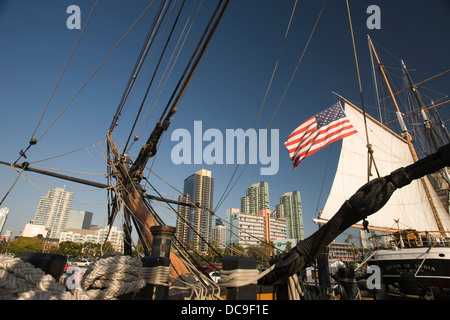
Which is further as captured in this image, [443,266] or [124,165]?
[443,266]

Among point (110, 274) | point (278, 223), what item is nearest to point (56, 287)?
point (110, 274)

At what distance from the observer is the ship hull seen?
11039 mm

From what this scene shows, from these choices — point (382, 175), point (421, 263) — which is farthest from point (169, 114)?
point (382, 175)

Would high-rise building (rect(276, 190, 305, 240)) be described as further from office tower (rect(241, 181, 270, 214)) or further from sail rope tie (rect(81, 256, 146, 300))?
sail rope tie (rect(81, 256, 146, 300))

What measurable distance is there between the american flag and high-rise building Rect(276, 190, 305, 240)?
170996 mm

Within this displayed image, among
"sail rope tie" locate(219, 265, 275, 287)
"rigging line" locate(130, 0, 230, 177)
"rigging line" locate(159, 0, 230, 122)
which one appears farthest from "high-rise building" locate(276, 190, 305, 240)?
"sail rope tie" locate(219, 265, 275, 287)

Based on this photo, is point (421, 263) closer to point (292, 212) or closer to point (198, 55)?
point (198, 55)

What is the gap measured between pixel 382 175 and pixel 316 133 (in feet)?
60.3

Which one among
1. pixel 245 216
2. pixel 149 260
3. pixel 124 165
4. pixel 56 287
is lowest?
pixel 56 287

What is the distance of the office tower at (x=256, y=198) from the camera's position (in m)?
173

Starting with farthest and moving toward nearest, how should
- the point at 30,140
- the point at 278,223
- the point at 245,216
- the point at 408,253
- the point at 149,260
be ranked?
the point at 278,223
the point at 245,216
the point at 408,253
the point at 30,140
the point at 149,260
